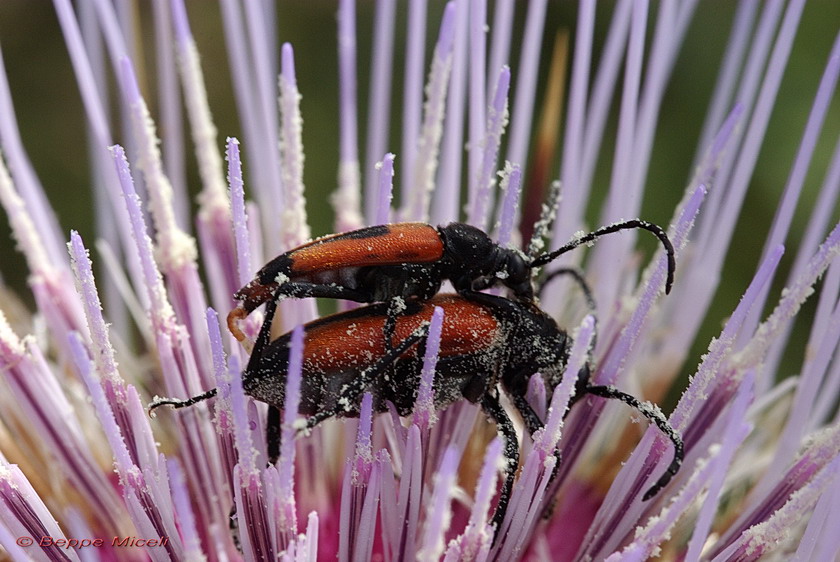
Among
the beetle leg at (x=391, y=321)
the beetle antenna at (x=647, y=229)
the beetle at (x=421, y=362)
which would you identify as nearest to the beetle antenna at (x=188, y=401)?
the beetle at (x=421, y=362)

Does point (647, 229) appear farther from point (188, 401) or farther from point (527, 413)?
point (188, 401)

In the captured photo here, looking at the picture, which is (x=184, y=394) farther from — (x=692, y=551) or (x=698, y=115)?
(x=698, y=115)

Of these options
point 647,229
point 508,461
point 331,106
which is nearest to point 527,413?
point 508,461

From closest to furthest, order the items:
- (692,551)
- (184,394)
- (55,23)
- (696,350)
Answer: (692,551) < (184,394) < (696,350) < (55,23)

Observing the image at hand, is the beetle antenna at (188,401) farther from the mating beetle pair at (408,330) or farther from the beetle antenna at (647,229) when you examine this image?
the beetle antenna at (647,229)

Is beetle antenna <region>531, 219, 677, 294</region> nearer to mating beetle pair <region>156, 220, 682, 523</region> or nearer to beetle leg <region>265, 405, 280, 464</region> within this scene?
mating beetle pair <region>156, 220, 682, 523</region>

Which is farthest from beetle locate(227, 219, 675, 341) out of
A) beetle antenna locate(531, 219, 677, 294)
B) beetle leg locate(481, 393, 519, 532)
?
beetle leg locate(481, 393, 519, 532)

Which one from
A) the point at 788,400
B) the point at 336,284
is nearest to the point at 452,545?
the point at 336,284
